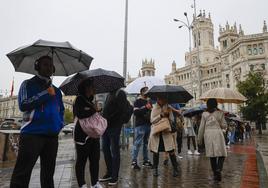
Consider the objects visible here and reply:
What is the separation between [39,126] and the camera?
362 centimetres

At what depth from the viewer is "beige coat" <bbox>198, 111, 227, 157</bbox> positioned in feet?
19.9

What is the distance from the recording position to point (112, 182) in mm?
5500

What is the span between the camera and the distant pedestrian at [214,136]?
238 inches

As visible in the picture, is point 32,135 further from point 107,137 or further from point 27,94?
point 107,137

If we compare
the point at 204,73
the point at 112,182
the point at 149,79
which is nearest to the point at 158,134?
the point at 112,182

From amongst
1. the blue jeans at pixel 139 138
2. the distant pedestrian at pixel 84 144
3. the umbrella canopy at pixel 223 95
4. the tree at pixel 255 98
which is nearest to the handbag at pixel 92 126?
the distant pedestrian at pixel 84 144

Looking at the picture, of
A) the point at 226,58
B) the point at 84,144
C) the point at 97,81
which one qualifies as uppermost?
the point at 226,58

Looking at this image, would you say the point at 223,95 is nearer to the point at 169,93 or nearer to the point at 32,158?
the point at 169,93

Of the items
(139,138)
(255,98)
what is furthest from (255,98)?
(139,138)

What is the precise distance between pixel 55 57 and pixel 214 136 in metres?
3.72

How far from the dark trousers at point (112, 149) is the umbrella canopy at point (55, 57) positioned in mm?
1519

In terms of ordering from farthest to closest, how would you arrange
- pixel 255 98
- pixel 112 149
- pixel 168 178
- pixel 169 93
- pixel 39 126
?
pixel 255 98
pixel 169 93
pixel 168 178
pixel 112 149
pixel 39 126

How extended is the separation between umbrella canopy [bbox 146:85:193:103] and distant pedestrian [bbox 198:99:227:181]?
0.87 meters

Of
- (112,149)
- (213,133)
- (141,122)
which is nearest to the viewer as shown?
(112,149)
